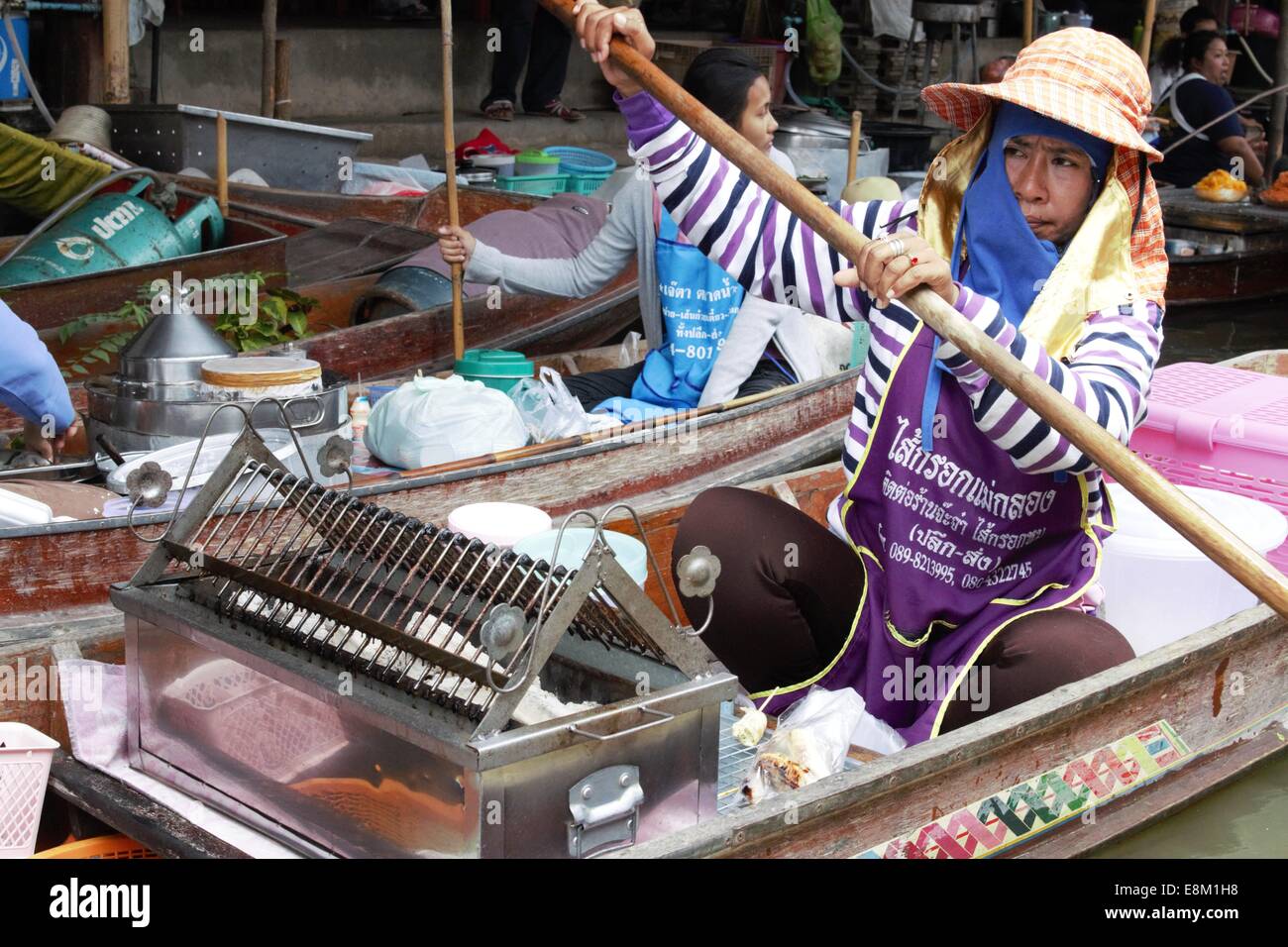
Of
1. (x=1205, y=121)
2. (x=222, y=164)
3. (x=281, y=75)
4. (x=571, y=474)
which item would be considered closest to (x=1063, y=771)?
(x=571, y=474)

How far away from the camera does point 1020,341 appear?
2.54 m

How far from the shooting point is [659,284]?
4816 millimetres

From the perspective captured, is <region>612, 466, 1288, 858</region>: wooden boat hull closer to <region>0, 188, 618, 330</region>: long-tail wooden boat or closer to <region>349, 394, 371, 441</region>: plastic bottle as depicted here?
<region>349, 394, 371, 441</region>: plastic bottle

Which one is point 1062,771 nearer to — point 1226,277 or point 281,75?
point 281,75

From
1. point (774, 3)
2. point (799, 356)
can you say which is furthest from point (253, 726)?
point (774, 3)

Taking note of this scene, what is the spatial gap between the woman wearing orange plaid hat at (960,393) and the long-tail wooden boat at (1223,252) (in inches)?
273

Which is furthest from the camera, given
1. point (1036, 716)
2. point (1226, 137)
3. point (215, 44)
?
point (1226, 137)

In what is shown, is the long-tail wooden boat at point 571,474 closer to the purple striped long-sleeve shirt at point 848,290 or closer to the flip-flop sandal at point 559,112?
the purple striped long-sleeve shirt at point 848,290

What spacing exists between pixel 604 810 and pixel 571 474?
74.8 inches

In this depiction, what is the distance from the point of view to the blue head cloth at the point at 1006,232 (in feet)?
9.06

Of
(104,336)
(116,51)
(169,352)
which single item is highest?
(116,51)

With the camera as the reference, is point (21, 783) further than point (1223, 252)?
No
